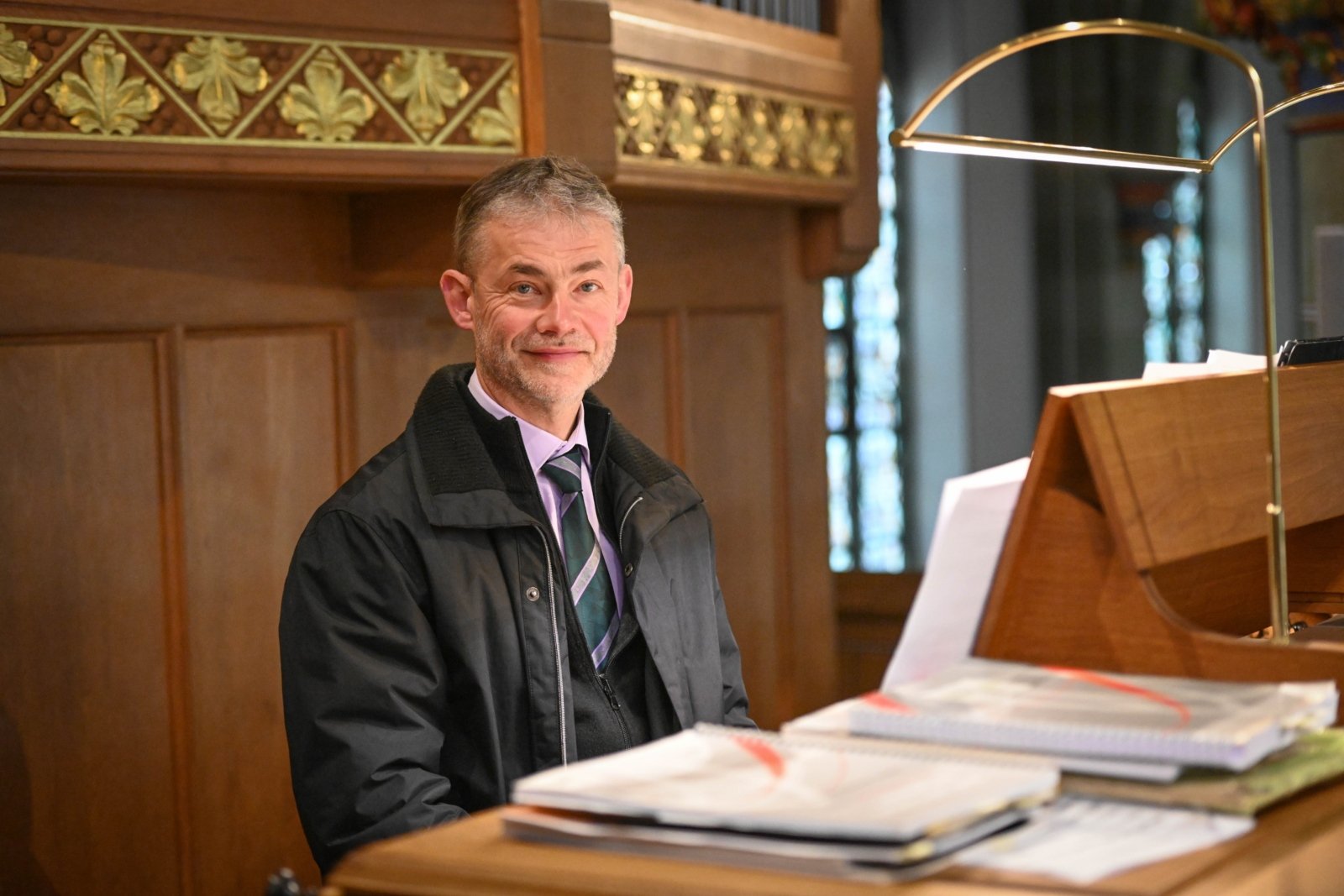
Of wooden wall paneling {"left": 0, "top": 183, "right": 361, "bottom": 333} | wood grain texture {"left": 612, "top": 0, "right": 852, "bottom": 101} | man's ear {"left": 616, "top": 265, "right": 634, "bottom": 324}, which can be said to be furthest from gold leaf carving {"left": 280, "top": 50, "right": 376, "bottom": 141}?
man's ear {"left": 616, "top": 265, "right": 634, "bottom": 324}

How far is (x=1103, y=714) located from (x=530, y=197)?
1.49 m

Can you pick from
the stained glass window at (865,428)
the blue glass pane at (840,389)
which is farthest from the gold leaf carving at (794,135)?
the blue glass pane at (840,389)

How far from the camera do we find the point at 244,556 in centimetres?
359

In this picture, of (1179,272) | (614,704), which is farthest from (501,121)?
(1179,272)

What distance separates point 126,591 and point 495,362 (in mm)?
1285

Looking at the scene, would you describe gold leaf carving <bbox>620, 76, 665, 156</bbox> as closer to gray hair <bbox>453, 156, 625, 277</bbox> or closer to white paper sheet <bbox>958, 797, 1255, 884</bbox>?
gray hair <bbox>453, 156, 625, 277</bbox>

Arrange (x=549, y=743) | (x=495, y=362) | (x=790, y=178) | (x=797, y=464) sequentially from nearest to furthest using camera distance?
(x=549, y=743)
(x=495, y=362)
(x=790, y=178)
(x=797, y=464)

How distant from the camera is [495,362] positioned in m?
2.55

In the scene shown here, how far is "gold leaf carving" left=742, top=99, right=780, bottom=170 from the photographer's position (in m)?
4.43

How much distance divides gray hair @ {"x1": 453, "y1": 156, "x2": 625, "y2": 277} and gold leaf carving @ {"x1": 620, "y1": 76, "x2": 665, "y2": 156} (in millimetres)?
1316

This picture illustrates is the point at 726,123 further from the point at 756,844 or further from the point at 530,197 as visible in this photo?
the point at 756,844

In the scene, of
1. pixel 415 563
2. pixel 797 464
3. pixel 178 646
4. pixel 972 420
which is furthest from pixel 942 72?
pixel 415 563

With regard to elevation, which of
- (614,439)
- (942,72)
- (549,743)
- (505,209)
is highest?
(942,72)

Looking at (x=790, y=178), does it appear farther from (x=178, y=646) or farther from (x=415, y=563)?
(x=415, y=563)
